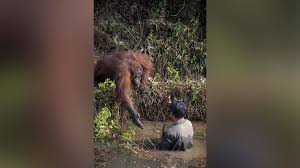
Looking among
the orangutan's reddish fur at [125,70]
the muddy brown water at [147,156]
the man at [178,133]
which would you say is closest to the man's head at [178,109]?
the man at [178,133]

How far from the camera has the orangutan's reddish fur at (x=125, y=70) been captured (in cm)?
406

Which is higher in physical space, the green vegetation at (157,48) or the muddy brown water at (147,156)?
the green vegetation at (157,48)

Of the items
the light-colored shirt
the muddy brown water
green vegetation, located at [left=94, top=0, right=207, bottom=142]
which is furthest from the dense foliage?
the muddy brown water

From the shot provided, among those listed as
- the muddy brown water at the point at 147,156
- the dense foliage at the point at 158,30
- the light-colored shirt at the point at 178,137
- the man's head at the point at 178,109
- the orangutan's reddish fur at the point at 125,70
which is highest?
the dense foliage at the point at 158,30

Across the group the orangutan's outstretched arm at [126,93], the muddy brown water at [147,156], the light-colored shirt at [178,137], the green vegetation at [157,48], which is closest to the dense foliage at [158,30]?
the green vegetation at [157,48]

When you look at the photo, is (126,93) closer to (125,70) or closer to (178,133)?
(125,70)

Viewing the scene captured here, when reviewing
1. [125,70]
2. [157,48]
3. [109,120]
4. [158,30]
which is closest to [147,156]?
[109,120]

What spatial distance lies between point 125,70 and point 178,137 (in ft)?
2.52

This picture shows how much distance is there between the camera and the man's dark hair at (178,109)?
161 inches

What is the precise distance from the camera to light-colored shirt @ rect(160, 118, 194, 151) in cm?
407

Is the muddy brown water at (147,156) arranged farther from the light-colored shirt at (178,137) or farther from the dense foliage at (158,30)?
the dense foliage at (158,30)

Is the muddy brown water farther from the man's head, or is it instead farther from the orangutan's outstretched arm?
the man's head

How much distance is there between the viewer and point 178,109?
4082mm
